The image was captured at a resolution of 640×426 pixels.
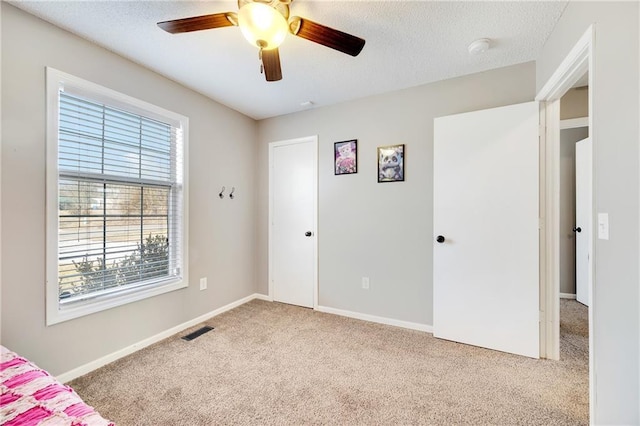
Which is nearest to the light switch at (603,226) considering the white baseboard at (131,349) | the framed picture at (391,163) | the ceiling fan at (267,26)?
the ceiling fan at (267,26)

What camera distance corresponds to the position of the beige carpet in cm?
155

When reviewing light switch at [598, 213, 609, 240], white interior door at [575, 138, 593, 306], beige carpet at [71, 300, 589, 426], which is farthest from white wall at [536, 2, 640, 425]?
white interior door at [575, 138, 593, 306]

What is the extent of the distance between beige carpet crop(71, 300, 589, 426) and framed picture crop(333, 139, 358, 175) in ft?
5.69

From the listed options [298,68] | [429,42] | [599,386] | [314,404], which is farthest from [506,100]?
[314,404]

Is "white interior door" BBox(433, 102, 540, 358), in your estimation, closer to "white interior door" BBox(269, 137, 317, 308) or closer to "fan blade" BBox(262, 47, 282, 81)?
"white interior door" BBox(269, 137, 317, 308)

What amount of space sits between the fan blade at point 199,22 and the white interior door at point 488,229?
193cm

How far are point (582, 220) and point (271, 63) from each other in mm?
3924

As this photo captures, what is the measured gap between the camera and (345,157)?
3061mm

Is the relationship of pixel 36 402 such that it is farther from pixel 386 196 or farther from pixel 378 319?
pixel 386 196

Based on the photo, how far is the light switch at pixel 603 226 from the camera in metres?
1.21

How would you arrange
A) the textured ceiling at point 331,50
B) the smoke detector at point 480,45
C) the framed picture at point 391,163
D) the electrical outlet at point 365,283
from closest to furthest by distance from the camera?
the textured ceiling at point 331,50, the smoke detector at point 480,45, the framed picture at point 391,163, the electrical outlet at point 365,283

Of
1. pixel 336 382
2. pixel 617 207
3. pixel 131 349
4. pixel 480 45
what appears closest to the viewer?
pixel 617 207

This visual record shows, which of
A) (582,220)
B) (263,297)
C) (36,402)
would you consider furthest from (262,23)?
(582,220)

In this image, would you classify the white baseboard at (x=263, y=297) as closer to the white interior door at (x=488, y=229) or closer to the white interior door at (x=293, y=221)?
the white interior door at (x=293, y=221)
